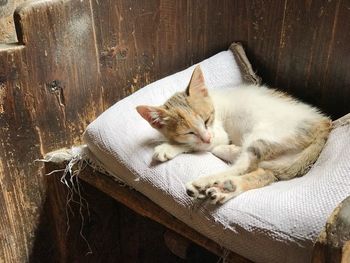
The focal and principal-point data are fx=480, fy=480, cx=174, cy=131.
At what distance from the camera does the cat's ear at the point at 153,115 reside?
3.49ft

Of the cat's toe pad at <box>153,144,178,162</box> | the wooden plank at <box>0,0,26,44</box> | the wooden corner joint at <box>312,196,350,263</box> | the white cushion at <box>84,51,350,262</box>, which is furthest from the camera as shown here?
the wooden plank at <box>0,0,26,44</box>

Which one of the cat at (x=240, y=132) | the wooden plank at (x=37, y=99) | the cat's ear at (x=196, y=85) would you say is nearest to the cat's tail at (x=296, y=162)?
the cat at (x=240, y=132)

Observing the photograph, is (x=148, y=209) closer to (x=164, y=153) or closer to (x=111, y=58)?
(x=164, y=153)

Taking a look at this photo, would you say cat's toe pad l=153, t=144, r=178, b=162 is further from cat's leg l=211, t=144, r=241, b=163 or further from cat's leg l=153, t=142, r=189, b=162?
cat's leg l=211, t=144, r=241, b=163

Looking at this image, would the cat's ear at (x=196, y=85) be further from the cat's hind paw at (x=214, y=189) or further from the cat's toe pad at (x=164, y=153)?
the cat's hind paw at (x=214, y=189)

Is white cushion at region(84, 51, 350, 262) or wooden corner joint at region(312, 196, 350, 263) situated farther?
white cushion at region(84, 51, 350, 262)

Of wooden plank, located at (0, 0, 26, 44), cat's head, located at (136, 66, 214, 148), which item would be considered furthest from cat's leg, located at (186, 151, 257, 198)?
wooden plank, located at (0, 0, 26, 44)

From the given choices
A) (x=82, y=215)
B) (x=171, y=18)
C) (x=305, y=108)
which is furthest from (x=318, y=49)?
(x=82, y=215)

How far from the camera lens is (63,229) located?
1303 mm

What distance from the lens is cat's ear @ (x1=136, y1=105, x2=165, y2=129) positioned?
1064mm

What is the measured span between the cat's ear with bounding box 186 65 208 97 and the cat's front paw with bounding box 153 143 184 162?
0.14m

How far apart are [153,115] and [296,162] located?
33cm

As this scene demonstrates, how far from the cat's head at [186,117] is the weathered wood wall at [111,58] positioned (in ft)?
0.71

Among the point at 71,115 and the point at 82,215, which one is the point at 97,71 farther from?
the point at 82,215
